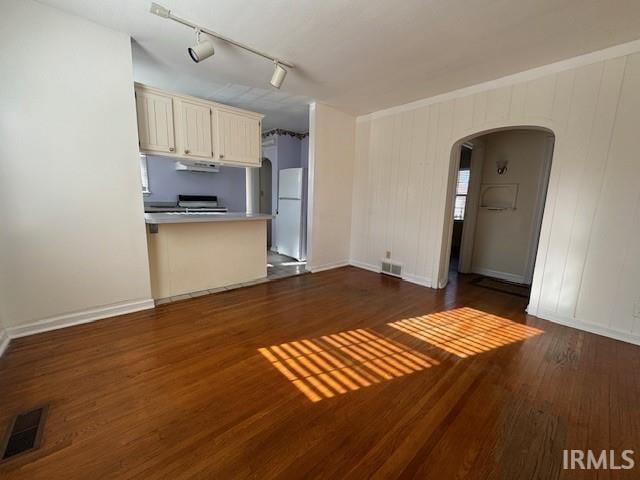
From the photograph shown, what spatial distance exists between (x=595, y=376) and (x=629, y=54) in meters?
2.74

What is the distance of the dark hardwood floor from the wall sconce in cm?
259

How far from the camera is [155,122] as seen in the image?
9.27 ft

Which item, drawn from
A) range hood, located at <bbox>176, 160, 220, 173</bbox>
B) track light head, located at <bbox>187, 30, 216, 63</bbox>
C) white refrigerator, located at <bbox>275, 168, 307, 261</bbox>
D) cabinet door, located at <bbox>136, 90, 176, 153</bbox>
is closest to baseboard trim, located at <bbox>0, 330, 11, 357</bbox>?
cabinet door, located at <bbox>136, 90, 176, 153</bbox>

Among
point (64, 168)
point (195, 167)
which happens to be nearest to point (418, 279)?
point (64, 168)

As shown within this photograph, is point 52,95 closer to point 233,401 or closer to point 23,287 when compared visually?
point 23,287

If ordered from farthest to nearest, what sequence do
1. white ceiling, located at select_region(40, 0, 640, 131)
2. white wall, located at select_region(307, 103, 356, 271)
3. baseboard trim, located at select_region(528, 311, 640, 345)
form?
white wall, located at select_region(307, 103, 356, 271) < baseboard trim, located at select_region(528, 311, 640, 345) < white ceiling, located at select_region(40, 0, 640, 131)

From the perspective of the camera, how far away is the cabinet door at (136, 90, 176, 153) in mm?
2742

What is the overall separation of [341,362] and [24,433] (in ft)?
5.98

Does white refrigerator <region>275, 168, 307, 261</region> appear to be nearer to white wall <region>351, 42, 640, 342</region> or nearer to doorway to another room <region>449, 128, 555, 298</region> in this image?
white wall <region>351, 42, 640, 342</region>

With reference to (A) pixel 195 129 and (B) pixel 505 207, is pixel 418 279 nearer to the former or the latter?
(B) pixel 505 207

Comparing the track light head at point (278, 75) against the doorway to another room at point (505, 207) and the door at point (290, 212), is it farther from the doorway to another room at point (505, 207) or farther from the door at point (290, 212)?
the doorway to another room at point (505, 207)

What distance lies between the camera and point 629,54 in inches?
90.9

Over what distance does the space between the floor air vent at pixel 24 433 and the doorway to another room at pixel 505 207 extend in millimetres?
4523

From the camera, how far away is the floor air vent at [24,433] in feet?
4.18
